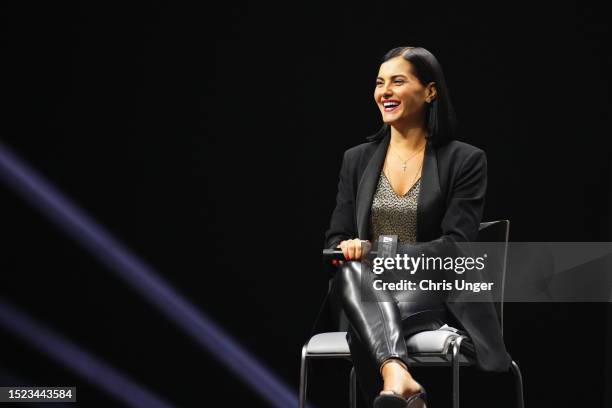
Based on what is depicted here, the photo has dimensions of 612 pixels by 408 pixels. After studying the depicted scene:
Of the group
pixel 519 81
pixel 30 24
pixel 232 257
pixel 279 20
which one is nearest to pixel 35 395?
pixel 232 257

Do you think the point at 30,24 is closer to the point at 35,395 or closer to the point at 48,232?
the point at 48,232

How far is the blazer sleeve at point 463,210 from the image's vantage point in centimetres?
278

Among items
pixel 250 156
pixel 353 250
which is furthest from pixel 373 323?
pixel 250 156

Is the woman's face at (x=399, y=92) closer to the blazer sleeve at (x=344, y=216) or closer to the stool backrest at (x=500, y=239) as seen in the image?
the blazer sleeve at (x=344, y=216)

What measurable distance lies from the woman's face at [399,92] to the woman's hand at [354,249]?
48cm

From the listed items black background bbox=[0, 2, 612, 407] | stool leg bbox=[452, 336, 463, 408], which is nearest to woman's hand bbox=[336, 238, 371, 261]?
stool leg bbox=[452, 336, 463, 408]

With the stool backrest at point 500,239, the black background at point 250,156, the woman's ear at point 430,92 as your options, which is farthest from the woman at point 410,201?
the black background at point 250,156

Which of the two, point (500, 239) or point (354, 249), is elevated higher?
point (500, 239)

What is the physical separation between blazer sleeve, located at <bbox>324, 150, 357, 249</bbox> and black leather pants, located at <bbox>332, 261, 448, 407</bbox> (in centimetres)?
26

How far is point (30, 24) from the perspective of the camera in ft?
12.8

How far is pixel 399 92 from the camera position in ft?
9.55

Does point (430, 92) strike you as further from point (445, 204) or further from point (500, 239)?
point (500, 239)

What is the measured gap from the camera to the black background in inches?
144

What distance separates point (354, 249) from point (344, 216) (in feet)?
1.20
